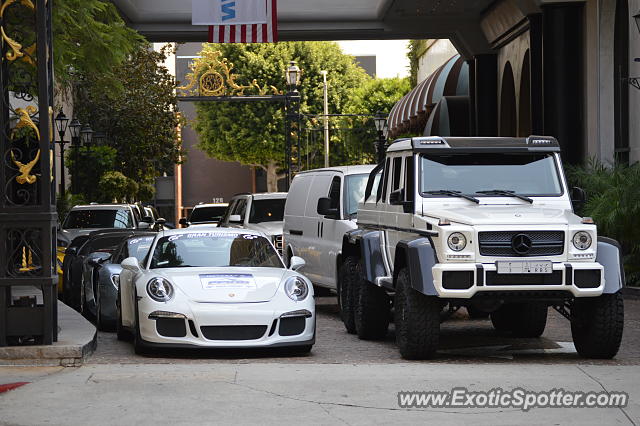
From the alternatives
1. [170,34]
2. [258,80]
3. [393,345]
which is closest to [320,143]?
[258,80]

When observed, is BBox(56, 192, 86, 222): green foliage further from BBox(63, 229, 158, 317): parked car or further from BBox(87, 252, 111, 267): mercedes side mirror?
BBox(87, 252, 111, 267): mercedes side mirror

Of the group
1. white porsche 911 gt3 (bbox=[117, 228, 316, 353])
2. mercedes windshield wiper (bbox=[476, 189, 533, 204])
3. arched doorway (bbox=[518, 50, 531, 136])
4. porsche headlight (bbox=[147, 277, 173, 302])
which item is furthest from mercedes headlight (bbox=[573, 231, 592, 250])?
arched doorway (bbox=[518, 50, 531, 136])

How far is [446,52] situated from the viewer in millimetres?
45688

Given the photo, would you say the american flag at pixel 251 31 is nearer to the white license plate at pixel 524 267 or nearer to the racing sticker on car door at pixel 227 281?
the racing sticker on car door at pixel 227 281

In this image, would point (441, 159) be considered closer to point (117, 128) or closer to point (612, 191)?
point (612, 191)

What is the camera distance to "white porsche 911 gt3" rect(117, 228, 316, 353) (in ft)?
41.0

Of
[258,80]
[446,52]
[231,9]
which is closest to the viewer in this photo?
[231,9]

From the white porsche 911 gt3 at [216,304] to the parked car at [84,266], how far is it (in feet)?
13.5

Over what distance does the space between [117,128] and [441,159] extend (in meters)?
35.9

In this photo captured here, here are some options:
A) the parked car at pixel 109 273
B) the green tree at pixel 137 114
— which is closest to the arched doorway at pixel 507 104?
the green tree at pixel 137 114

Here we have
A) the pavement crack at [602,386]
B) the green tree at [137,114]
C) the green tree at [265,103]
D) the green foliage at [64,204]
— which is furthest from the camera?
the green tree at [265,103]

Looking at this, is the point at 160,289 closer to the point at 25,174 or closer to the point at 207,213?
the point at 25,174

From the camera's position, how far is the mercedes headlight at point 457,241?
11.9 m

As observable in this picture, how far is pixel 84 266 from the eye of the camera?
725 inches
